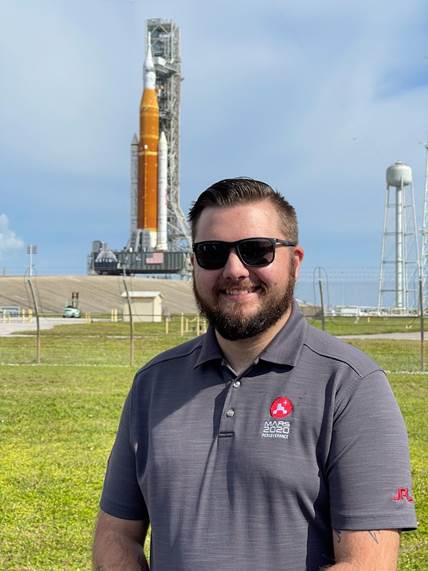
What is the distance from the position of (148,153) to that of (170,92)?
57.8 feet

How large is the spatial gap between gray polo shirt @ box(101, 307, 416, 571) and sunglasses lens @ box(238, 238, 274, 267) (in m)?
0.23

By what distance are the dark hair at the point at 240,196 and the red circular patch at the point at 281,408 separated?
20.6 inches

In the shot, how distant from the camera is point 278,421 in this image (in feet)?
6.75

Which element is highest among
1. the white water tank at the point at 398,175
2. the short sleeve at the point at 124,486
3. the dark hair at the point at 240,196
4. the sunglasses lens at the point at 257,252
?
the white water tank at the point at 398,175

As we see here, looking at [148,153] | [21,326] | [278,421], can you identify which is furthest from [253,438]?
[148,153]

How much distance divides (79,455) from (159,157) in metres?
70.7

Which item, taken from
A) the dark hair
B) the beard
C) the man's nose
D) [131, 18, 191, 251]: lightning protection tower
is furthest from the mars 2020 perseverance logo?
[131, 18, 191, 251]: lightning protection tower

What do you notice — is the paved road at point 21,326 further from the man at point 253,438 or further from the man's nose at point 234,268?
the man's nose at point 234,268

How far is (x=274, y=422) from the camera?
206 cm

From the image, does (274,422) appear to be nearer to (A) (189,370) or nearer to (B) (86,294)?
(A) (189,370)

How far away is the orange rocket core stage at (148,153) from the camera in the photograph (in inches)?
2948

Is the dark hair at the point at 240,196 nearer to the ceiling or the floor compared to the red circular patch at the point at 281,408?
nearer to the ceiling

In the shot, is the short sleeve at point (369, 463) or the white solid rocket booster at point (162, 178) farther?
the white solid rocket booster at point (162, 178)

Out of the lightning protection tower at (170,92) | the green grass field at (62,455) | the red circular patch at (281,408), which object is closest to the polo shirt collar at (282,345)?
the red circular patch at (281,408)
